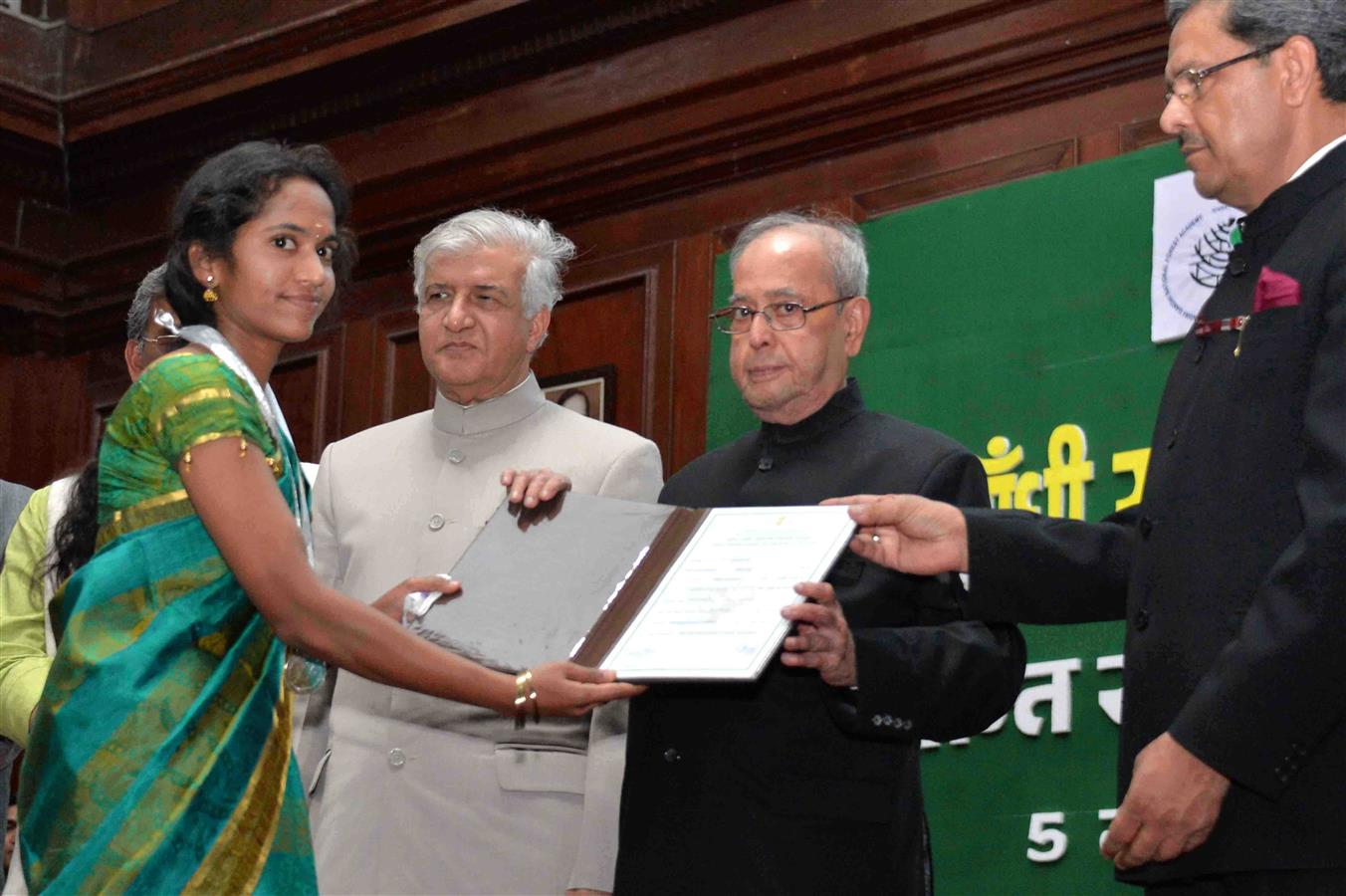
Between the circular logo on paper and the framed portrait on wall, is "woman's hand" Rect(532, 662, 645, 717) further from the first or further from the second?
the framed portrait on wall

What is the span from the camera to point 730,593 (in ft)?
7.88

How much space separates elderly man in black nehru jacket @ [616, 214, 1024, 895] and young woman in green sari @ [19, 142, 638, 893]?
30cm

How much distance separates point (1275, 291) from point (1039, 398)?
2.00 metres

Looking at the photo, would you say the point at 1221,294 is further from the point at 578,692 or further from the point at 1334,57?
the point at 578,692

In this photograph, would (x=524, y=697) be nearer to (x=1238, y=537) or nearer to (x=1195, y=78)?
(x=1238, y=537)

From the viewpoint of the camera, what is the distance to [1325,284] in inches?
85.9

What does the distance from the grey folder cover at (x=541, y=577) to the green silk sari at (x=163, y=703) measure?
0.82 ft

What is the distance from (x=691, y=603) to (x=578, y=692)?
0.57ft

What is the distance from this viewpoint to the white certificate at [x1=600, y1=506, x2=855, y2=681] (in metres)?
2.30

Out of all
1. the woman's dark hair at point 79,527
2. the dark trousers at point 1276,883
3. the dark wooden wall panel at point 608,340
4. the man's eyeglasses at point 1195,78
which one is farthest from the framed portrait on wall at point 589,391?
the dark trousers at point 1276,883

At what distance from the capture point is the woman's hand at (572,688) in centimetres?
237

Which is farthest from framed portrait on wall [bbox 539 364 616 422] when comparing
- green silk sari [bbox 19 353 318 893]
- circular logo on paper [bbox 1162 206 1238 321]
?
green silk sari [bbox 19 353 318 893]

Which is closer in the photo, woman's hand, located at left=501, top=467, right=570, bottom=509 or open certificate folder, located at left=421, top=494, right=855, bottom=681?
open certificate folder, located at left=421, top=494, right=855, bottom=681

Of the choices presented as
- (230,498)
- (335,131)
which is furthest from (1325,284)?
(335,131)
